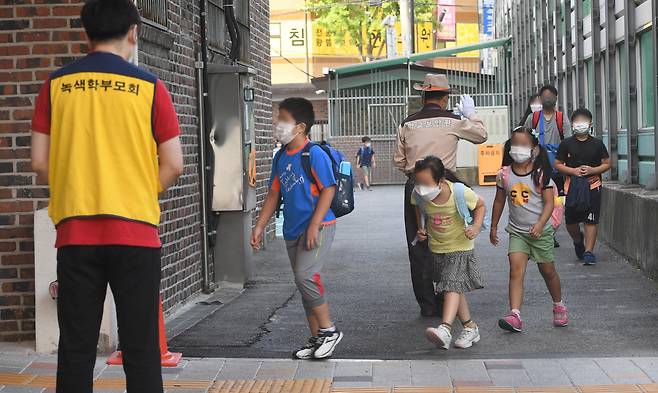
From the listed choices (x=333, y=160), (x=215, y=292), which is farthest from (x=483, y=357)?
(x=215, y=292)

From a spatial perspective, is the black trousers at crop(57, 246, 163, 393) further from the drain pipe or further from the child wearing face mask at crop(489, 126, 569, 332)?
the drain pipe

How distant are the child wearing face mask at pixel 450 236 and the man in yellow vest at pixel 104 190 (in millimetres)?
3413

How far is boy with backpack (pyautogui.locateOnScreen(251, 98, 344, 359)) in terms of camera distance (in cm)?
744

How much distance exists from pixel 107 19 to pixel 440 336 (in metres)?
3.70

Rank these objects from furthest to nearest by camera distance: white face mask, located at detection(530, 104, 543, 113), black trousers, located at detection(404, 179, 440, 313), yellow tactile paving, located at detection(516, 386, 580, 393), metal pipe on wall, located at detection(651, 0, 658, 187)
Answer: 1. white face mask, located at detection(530, 104, 543, 113)
2. metal pipe on wall, located at detection(651, 0, 658, 187)
3. black trousers, located at detection(404, 179, 440, 313)
4. yellow tactile paving, located at detection(516, 386, 580, 393)

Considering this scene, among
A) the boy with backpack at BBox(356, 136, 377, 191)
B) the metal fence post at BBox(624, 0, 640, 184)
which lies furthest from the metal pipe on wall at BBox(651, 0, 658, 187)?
the boy with backpack at BBox(356, 136, 377, 191)

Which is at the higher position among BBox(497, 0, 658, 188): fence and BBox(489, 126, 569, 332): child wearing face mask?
BBox(497, 0, 658, 188): fence

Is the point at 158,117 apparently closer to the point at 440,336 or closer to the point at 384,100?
the point at 440,336

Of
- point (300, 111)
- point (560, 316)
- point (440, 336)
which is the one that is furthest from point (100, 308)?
point (560, 316)

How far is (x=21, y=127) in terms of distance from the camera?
789 centimetres

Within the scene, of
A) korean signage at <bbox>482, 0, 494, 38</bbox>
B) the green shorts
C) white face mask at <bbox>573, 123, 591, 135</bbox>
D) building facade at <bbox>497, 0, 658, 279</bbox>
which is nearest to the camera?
the green shorts

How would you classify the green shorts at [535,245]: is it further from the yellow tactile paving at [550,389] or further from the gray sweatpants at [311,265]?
the yellow tactile paving at [550,389]

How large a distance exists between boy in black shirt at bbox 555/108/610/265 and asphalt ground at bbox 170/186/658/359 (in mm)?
433

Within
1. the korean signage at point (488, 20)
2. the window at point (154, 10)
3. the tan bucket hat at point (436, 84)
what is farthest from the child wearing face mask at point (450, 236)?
the korean signage at point (488, 20)
